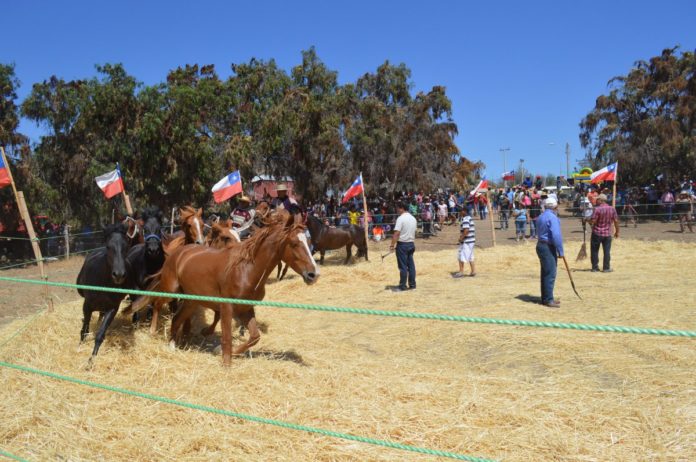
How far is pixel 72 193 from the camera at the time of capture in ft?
63.3

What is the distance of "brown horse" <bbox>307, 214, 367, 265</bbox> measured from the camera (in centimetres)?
1437

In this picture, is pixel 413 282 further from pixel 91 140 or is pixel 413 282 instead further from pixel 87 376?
pixel 91 140

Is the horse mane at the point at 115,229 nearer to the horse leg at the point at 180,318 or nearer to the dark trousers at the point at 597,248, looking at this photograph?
the horse leg at the point at 180,318

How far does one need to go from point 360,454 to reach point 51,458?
7.06ft

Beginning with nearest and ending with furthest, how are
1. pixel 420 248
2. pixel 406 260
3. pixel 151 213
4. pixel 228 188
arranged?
pixel 151 213 < pixel 406 260 < pixel 228 188 < pixel 420 248

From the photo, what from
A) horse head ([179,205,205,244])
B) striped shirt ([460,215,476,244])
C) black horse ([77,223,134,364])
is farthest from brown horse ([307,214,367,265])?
black horse ([77,223,134,364])

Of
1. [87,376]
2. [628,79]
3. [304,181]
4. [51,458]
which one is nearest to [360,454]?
[51,458]

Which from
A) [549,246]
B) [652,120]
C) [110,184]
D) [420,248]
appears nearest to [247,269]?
[549,246]

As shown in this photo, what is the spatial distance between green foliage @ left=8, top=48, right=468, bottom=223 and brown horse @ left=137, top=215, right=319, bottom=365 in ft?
46.1

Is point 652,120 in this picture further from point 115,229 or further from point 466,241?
point 115,229

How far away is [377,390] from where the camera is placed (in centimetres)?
444

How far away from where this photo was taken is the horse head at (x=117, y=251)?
538 cm

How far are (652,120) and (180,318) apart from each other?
1001 inches

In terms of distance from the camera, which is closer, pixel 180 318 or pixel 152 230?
pixel 180 318
